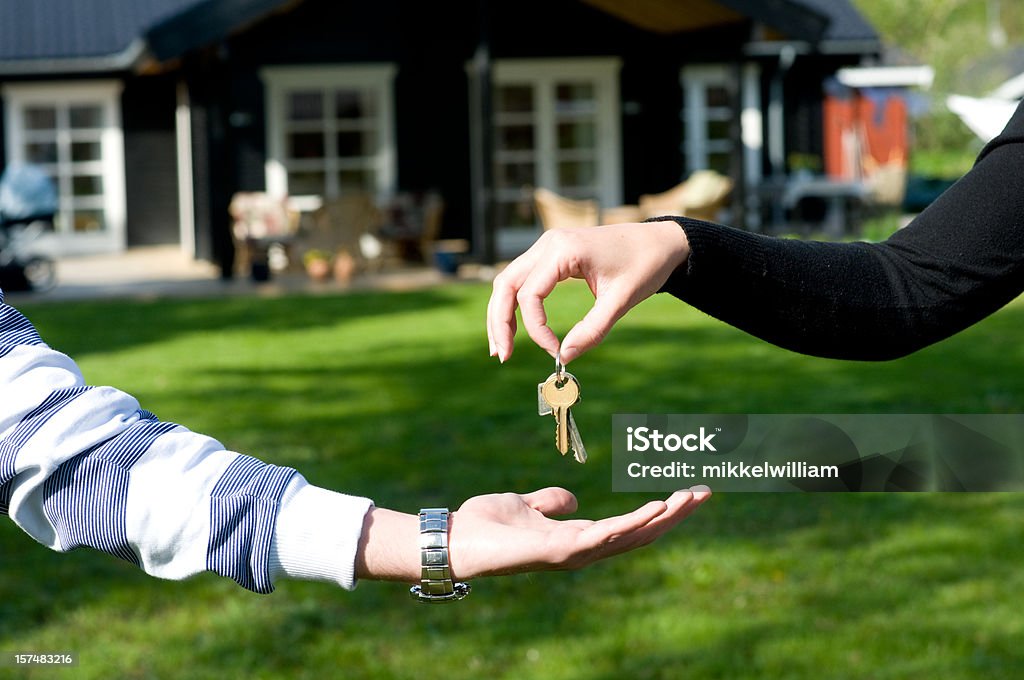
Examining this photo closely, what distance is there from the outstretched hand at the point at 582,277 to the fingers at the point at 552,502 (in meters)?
0.26

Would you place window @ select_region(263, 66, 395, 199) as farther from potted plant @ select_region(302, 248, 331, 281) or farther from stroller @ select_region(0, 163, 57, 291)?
stroller @ select_region(0, 163, 57, 291)

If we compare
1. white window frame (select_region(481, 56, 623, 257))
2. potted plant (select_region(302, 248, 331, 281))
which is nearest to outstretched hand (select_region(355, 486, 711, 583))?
potted plant (select_region(302, 248, 331, 281))

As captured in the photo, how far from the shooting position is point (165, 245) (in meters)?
21.0

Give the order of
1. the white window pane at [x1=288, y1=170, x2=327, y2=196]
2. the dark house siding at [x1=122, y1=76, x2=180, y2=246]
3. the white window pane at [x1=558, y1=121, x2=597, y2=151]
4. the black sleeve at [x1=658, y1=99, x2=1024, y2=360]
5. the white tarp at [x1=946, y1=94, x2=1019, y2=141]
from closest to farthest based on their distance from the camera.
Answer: the black sleeve at [x1=658, y1=99, x2=1024, y2=360], the white tarp at [x1=946, y1=94, x2=1019, y2=141], the white window pane at [x1=288, y1=170, x2=327, y2=196], the white window pane at [x1=558, y1=121, x2=597, y2=151], the dark house siding at [x1=122, y1=76, x2=180, y2=246]

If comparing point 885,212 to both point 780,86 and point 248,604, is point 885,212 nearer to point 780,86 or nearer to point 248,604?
point 780,86

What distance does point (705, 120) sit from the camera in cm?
2100

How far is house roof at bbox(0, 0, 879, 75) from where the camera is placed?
14883 millimetres

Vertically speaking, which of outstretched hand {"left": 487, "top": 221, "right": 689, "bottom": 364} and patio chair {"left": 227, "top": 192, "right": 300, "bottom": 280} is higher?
outstretched hand {"left": 487, "top": 221, "right": 689, "bottom": 364}

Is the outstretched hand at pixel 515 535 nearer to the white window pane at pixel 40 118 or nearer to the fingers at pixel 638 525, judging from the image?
the fingers at pixel 638 525

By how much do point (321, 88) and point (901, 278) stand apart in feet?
55.2

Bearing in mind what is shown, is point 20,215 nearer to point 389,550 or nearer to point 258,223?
point 258,223

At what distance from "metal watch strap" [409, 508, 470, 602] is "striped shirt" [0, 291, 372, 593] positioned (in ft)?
0.24

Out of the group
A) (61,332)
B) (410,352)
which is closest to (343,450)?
(410,352)

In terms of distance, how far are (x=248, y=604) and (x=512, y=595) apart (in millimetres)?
893
